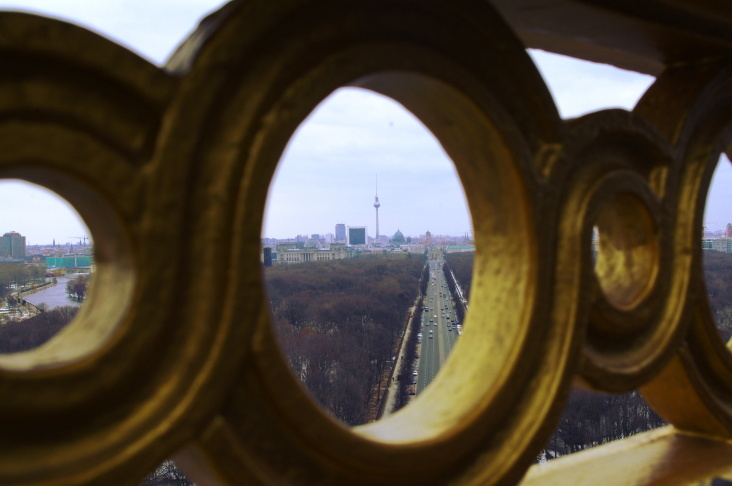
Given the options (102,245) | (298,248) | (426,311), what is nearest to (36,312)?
(102,245)

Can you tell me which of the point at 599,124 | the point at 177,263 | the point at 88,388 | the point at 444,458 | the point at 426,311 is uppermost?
the point at 599,124

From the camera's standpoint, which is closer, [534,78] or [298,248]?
[534,78]

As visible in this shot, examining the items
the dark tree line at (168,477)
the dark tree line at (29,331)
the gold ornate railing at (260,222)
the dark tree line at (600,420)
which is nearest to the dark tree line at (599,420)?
the dark tree line at (600,420)

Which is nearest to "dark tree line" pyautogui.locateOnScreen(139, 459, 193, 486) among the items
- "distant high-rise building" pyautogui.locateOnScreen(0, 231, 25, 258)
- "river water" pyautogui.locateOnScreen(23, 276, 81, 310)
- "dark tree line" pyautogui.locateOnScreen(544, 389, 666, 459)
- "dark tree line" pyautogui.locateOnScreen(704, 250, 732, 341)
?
"river water" pyautogui.locateOnScreen(23, 276, 81, 310)

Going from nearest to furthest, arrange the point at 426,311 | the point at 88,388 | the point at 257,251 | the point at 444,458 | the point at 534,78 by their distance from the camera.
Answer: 1. the point at 88,388
2. the point at 257,251
3. the point at 444,458
4. the point at 534,78
5. the point at 426,311

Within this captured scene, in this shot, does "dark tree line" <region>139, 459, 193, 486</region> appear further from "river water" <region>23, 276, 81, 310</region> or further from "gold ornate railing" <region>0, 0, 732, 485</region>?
"gold ornate railing" <region>0, 0, 732, 485</region>

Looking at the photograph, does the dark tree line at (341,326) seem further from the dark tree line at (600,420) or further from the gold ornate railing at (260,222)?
the gold ornate railing at (260,222)

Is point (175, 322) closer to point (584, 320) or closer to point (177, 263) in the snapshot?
point (177, 263)

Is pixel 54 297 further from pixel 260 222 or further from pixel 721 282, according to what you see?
pixel 721 282
